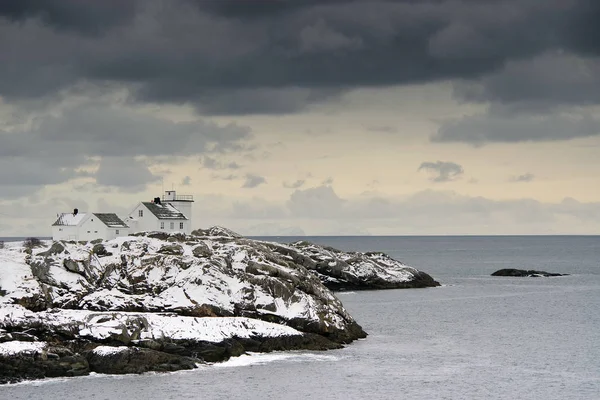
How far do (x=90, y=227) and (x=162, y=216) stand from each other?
32.3 ft

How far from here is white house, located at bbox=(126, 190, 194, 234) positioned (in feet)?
366

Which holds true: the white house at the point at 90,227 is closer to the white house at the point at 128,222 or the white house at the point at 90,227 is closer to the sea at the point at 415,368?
the white house at the point at 128,222

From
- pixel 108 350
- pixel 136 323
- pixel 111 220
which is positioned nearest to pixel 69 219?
pixel 111 220

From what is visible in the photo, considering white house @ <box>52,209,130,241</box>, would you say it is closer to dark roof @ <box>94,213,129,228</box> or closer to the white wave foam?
dark roof @ <box>94,213,129,228</box>

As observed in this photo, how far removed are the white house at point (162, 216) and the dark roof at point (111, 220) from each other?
2.04m

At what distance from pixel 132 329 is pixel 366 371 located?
1498 cm

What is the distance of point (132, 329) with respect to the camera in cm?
5103

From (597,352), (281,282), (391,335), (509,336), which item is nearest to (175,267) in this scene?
(281,282)

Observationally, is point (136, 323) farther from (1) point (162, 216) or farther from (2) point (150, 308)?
(1) point (162, 216)

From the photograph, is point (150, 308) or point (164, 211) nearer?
point (150, 308)

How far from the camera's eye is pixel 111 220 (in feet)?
359

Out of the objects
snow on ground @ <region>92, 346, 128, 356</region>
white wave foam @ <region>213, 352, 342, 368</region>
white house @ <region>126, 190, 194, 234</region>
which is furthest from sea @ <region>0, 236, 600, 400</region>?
white house @ <region>126, 190, 194, 234</region>

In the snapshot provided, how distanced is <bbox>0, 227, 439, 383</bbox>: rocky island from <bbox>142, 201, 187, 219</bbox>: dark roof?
4213cm

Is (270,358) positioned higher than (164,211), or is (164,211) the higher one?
(164,211)
